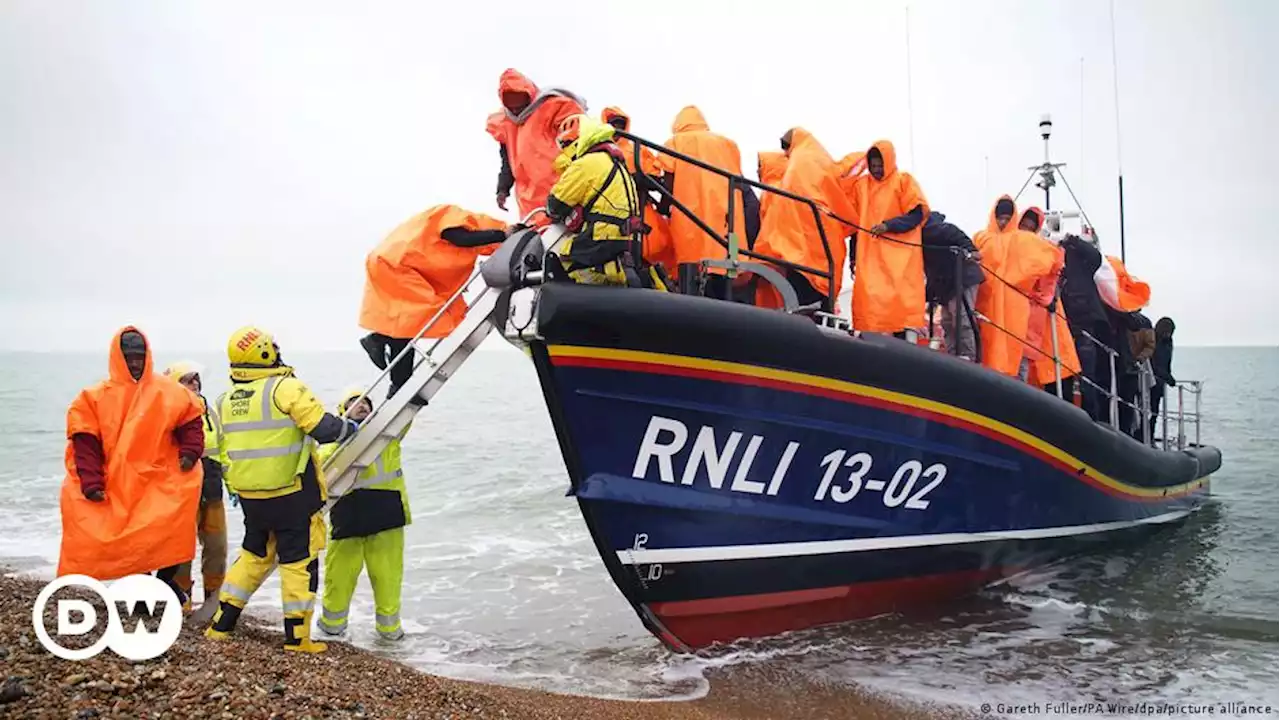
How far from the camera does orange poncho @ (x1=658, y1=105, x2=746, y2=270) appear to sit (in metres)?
4.65

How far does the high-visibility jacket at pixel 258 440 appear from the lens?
3.92m

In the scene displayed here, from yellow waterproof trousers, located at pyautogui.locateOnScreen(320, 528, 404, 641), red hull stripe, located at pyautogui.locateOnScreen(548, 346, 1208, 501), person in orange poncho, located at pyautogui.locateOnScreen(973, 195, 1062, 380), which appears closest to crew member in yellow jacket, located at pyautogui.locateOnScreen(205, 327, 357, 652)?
yellow waterproof trousers, located at pyautogui.locateOnScreen(320, 528, 404, 641)

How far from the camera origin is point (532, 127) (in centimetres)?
471

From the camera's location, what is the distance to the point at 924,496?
4.99 meters

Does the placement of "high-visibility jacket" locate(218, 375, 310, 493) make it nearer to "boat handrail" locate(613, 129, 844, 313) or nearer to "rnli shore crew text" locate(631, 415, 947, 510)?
"rnli shore crew text" locate(631, 415, 947, 510)

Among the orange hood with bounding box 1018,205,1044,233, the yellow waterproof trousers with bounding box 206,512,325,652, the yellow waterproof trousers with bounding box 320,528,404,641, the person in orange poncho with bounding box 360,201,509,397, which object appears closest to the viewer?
the yellow waterproof trousers with bounding box 206,512,325,652

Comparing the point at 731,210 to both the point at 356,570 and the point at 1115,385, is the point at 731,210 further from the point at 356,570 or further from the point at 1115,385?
the point at 1115,385

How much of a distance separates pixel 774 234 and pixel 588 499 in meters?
1.79

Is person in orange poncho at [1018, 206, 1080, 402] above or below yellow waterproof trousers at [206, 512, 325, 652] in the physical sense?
above

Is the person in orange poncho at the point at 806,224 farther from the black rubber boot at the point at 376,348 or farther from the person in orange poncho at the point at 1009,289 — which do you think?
the black rubber boot at the point at 376,348

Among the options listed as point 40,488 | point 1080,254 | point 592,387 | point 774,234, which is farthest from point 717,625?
point 40,488

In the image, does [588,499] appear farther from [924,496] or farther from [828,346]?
[924,496]

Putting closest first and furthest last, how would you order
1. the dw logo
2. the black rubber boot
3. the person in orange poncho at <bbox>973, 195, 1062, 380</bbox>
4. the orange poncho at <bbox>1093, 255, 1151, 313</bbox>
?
the dw logo → the black rubber boot → the person in orange poncho at <bbox>973, 195, 1062, 380</bbox> → the orange poncho at <bbox>1093, 255, 1151, 313</bbox>

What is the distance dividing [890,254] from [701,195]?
3.90 ft
